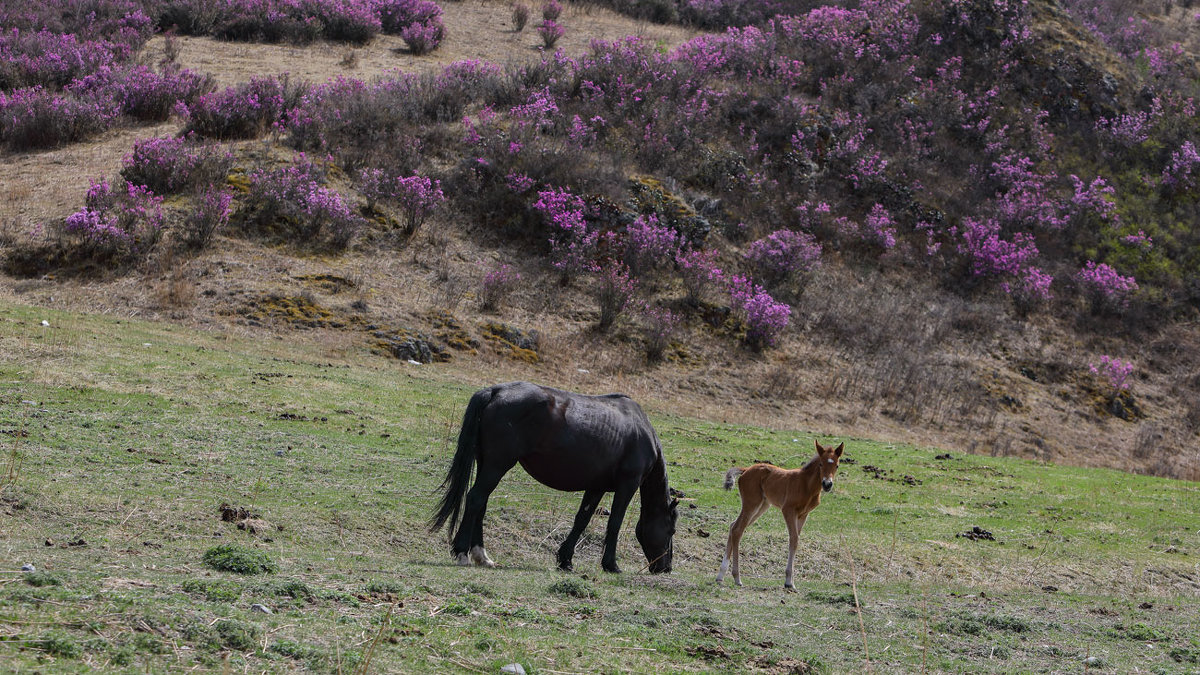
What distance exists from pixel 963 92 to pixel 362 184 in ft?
91.3

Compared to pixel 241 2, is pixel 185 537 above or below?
below

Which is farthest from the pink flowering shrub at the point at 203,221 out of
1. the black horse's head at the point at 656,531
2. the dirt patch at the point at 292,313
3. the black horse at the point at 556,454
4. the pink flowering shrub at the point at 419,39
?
the black horse's head at the point at 656,531

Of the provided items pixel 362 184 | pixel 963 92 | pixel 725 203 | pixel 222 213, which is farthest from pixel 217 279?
pixel 963 92

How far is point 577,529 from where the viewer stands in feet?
37.0

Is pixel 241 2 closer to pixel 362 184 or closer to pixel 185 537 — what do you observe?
pixel 362 184

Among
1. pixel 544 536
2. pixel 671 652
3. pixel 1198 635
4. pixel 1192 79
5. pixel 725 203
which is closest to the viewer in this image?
pixel 671 652

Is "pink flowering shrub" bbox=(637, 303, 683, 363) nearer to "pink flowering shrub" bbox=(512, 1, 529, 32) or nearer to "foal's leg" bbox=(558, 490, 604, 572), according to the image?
"foal's leg" bbox=(558, 490, 604, 572)

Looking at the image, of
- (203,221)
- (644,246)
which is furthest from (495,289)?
(203,221)

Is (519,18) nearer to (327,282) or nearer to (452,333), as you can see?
(327,282)

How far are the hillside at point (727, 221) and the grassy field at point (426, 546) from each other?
4.42 m

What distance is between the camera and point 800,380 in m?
29.5

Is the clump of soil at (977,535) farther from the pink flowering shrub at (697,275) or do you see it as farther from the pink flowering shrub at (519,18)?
the pink flowering shrub at (519,18)

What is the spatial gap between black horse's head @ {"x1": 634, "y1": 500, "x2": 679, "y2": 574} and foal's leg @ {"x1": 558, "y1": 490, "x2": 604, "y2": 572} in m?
0.69

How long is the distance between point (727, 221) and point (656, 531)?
2573 cm
